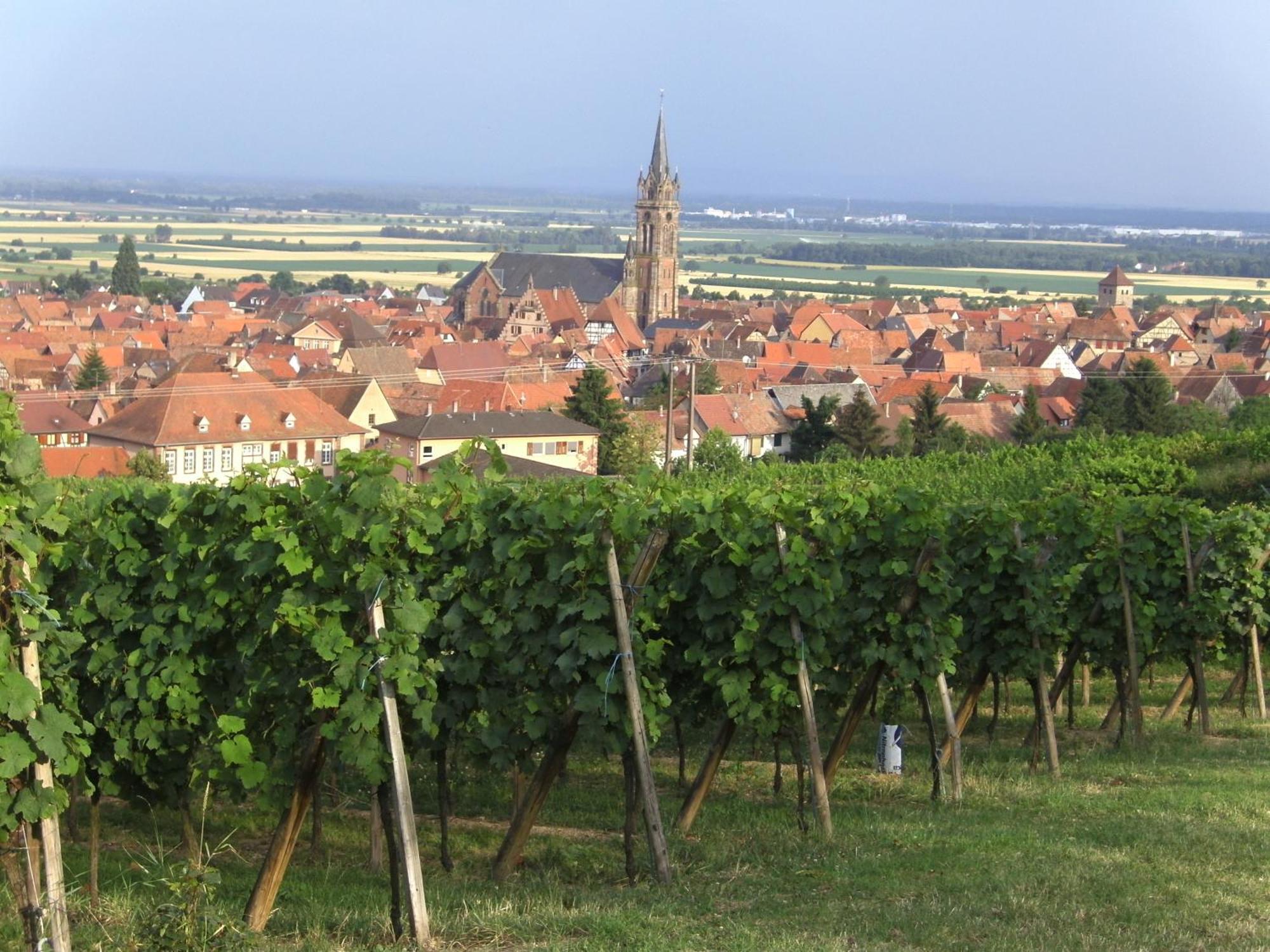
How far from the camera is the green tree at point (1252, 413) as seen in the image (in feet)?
162

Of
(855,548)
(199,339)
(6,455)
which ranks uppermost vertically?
(6,455)

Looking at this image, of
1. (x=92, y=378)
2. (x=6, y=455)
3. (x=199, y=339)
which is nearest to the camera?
(x=6, y=455)

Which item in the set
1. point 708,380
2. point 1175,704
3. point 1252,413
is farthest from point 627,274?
point 1175,704

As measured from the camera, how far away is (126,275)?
557ft

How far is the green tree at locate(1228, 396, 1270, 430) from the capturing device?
49.5 m

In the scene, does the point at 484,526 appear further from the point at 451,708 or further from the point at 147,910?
the point at 147,910

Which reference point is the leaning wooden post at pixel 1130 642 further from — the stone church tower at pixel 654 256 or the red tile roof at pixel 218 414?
the stone church tower at pixel 654 256

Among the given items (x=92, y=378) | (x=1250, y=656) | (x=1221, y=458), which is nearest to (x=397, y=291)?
(x=92, y=378)

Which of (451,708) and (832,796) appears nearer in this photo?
(451,708)

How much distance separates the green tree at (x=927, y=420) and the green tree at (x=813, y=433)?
3.54 meters

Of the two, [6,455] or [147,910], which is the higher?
[6,455]

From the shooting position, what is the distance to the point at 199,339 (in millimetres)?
115625

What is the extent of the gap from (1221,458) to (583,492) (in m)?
22.4

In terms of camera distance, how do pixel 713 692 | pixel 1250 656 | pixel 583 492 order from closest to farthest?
pixel 583 492 < pixel 713 692 < pixel 1250 656
